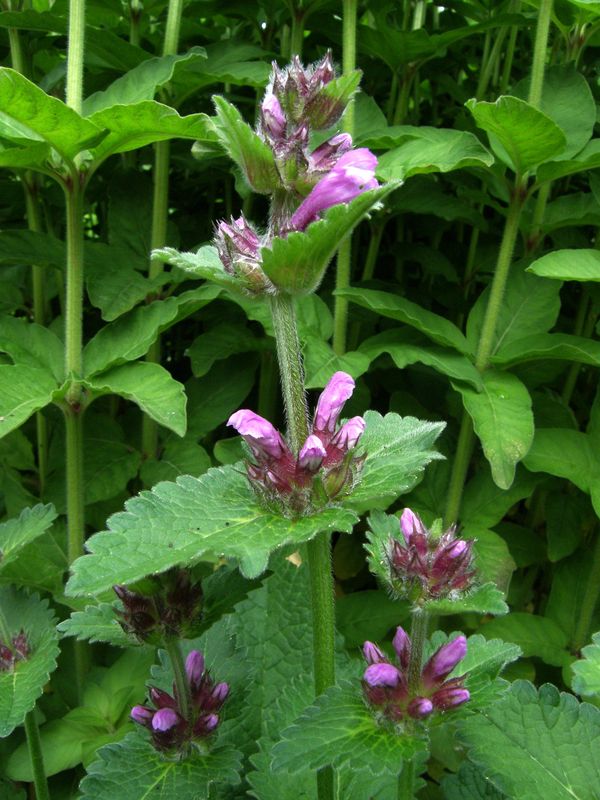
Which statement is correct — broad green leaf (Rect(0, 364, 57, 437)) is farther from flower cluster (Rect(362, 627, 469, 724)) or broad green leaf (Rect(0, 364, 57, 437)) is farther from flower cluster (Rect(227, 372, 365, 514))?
flower cluster (Rect(362, 627, 469, 724))

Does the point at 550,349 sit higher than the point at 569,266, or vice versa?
the point at 569,266

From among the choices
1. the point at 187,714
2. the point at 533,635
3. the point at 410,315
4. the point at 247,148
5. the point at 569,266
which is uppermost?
the point at 247,148

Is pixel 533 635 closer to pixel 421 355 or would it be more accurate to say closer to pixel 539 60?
pixel 421 355

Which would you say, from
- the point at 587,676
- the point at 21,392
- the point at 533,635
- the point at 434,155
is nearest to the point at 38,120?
the point at 21,392

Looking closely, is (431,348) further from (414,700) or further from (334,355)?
(414,700)

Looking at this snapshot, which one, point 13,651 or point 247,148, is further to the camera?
point 13,651

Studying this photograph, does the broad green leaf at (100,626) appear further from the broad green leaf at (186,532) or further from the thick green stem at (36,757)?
the thick green stem at (36,757)

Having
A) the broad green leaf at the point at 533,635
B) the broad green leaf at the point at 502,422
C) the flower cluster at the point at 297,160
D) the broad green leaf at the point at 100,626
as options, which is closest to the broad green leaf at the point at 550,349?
the broad green leaf at the point at 502,422

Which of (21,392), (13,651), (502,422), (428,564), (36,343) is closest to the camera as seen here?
(428,564)
